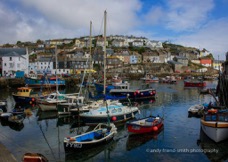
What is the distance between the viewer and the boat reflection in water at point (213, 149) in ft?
56.4

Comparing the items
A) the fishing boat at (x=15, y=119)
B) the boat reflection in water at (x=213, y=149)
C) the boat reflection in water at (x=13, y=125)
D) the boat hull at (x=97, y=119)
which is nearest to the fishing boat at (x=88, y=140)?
the boat hull at (x=97, y=119)

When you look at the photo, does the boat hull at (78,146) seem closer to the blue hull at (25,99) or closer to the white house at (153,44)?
the blue hull at (25,99)

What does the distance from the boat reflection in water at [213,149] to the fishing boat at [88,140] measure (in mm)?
6977

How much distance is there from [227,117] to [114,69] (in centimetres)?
8824

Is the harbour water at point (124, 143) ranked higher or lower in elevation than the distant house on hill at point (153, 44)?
lower

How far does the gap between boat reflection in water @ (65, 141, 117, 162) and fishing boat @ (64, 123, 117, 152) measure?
0.27 metres

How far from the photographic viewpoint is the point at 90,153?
58.4 ft

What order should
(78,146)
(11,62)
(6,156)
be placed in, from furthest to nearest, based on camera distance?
A: (11,62) < (78,146) < (6,156)

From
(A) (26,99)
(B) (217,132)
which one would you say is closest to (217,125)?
(B) (217,132)

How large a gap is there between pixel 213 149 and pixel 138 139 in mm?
5774

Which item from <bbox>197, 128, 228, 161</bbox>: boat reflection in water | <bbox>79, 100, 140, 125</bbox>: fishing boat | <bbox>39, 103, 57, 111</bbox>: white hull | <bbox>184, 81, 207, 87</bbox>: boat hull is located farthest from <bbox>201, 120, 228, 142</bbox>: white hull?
<bbox>184, 81, 207, 87</bbox>: boat hull

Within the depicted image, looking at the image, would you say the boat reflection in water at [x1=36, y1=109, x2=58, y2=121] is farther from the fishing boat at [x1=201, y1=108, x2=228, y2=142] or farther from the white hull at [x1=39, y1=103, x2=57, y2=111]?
the fishing boat at [x1=201, y1=108, x2=228, y2=142]

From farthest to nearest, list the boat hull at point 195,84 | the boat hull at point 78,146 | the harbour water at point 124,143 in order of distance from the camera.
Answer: the boat hull at point 195,84 < the harbour water at point 124,143 < the boat hull at point 78,146

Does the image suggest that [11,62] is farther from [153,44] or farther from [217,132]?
[153,44]
